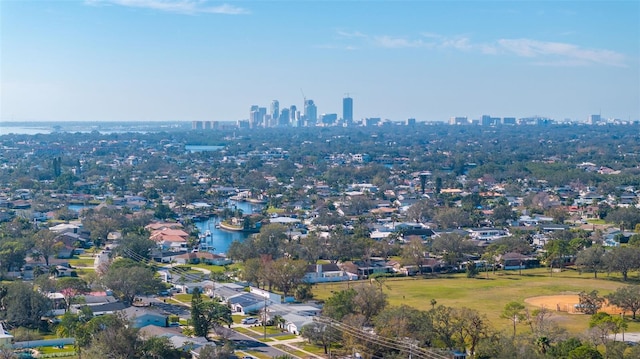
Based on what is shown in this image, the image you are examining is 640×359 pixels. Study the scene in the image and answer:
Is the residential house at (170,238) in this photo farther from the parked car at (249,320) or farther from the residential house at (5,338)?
the residential house at (5,338)

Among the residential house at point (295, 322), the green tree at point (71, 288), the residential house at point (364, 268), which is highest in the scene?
the green tree at point (71, 288)

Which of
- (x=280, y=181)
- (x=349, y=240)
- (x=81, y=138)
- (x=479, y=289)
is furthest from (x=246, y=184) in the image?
(x=81, y=138)

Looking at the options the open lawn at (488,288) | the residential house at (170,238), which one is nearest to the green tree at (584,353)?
the open lawn at (488,288)

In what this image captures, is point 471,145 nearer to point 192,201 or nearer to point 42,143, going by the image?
point 42,143

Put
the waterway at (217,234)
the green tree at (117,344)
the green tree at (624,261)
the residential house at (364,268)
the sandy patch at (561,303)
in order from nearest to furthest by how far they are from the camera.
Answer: the green tree at (117,344) → the sandy patch at (561,303) → the green tree at (624,261) → the residential house at (364,268) → the waterway at (217,234)

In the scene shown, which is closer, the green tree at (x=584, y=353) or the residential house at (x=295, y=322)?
the green tree at (x=584, y=353)

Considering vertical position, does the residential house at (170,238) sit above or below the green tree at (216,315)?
below

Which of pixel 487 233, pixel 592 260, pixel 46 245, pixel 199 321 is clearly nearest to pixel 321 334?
pixel 199 321

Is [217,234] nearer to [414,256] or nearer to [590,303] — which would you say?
[414,256]
